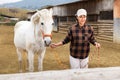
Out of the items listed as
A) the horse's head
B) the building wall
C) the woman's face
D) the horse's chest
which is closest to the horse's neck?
the horse's chest

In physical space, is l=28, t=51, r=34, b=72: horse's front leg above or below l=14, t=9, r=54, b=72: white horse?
below

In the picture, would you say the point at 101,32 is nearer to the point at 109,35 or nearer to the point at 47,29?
the point at 109,35

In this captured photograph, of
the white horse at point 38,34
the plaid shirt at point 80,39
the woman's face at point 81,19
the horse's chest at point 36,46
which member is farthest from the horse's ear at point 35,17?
the woman's face at point 81,19

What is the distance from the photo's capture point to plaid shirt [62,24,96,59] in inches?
206

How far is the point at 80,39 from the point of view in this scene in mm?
5266

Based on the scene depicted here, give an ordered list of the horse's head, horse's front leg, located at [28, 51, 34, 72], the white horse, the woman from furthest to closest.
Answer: horse's front leg, located at [28, 51, 34, 72]
the white horse
the horse's head
the woman

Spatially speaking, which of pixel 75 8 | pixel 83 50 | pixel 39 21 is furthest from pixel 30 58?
pixel 75 8

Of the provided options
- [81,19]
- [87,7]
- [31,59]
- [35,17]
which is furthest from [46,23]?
[87,7]

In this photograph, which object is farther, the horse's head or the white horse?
the white horse

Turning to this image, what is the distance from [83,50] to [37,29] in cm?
183

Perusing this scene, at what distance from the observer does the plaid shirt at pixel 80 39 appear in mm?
5234

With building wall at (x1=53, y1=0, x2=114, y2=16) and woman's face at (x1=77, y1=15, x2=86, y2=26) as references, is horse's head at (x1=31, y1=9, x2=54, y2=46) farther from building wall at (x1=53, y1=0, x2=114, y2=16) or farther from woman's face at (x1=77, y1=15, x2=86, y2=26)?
building wall at (x1=53, y1=0, x2=114, y2=16)

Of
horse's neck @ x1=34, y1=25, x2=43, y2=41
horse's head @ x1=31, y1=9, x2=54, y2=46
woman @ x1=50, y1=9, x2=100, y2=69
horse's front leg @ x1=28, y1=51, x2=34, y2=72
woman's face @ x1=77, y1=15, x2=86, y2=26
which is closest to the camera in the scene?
woman's face @ x1=77, y1=15, x2=86, y2=26

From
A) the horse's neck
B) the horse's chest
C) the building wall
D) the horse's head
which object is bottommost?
the horse's chest
